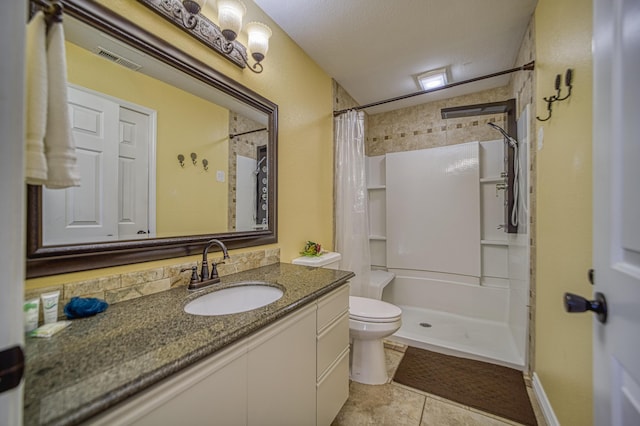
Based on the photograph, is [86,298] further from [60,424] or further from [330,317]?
[330,317]

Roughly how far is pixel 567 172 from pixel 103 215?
1940 mm

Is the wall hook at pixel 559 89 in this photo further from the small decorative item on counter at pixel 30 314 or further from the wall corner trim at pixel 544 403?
the small decorative item on counter at pixel 30 314

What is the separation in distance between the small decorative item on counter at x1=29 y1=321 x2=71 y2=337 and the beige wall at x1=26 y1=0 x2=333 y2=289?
113 centimetres

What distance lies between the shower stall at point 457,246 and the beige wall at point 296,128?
1.01m

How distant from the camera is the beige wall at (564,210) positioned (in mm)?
979

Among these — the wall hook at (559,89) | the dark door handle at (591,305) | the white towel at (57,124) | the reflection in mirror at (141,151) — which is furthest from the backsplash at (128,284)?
the wall hook at (559,89)

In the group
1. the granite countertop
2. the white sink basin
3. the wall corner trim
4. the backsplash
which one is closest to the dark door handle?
the granite countertop

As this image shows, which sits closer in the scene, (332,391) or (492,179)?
(332,391)

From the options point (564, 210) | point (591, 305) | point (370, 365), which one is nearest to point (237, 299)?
point (370, 365)

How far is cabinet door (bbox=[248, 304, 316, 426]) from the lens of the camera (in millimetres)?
837

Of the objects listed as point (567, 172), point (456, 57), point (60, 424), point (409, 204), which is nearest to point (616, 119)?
point (567, 172)

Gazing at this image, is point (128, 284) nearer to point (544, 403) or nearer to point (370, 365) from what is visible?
point (370, 365)

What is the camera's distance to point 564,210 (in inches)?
46.2

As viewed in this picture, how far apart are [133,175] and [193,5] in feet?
2.72
